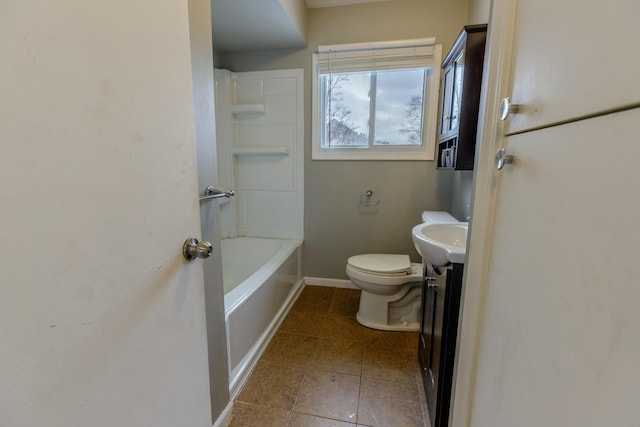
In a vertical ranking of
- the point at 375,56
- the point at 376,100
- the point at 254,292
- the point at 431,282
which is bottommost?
the point at 254,292

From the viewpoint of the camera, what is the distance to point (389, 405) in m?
1.44

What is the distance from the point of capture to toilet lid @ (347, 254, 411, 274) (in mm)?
1968

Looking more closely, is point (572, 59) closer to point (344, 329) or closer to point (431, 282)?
point (431, 282)

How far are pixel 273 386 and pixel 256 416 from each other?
0.19 meters

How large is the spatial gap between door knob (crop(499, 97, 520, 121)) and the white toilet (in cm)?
141

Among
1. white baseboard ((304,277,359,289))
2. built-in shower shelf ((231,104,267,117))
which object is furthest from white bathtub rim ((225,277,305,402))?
built-in shower shelf ((231,104,267,117))

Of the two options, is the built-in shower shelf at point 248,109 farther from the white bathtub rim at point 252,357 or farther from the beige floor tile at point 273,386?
the beige floor tile at point 273,386

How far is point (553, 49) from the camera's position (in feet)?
1.74

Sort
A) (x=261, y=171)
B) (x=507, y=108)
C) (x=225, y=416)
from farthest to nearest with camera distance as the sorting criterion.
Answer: (x=261, y=171) → (x=225, y=416) → (x=507, y=108)

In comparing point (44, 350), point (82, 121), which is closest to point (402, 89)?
point (82, 121)

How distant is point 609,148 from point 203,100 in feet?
3.59

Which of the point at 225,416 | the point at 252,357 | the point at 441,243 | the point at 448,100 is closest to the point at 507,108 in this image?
the point at 441,243

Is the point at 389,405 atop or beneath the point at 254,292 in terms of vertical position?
beneath

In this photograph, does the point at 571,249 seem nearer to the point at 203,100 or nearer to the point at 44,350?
the point at 44,350
